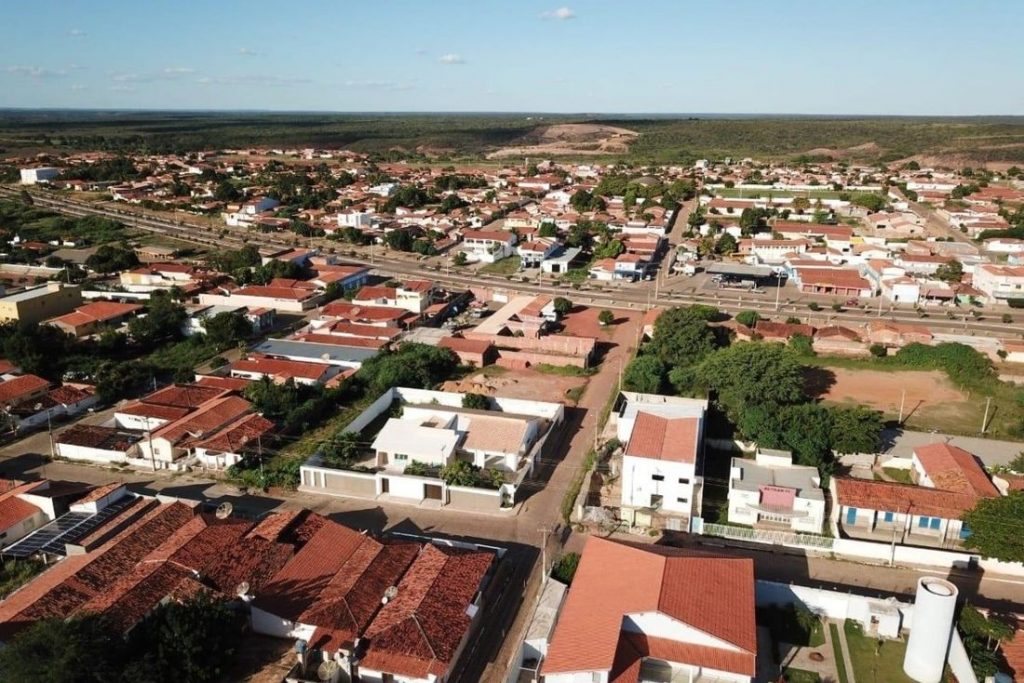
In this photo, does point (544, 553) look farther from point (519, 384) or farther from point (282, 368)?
point (282, 368)

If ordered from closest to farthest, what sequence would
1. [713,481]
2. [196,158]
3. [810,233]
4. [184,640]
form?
[184,640] → [713,481] → [810,233] → [196,158]

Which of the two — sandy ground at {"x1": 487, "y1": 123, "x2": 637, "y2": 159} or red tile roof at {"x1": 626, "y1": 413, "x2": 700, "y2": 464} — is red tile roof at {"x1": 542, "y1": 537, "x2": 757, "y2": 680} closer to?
red tile roof at {"x1": 626, "y1": 413, "x2": 700, "y2": 464}

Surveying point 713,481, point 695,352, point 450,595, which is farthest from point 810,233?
point 450,595

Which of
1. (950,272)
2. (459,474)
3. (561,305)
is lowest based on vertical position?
(459,474)

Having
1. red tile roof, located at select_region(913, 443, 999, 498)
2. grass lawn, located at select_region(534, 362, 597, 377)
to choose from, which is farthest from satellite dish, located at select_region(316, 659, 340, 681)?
grass lawn, located at select_region(534, 362, 597, 377)

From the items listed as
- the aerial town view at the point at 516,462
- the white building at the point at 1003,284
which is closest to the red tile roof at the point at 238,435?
the aerial town view at the point at 516,462

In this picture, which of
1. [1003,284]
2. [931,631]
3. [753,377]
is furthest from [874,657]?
[1003,284]

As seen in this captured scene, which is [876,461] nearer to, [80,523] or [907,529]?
[907,529]
